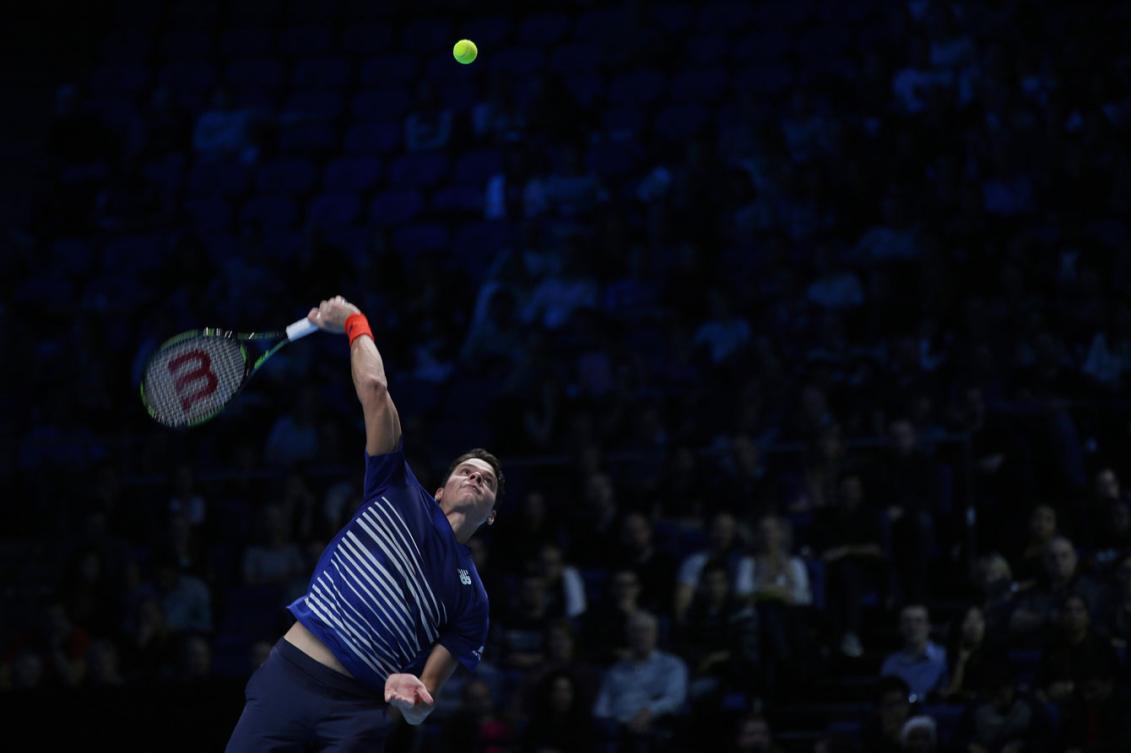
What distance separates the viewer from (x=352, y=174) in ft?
56.6

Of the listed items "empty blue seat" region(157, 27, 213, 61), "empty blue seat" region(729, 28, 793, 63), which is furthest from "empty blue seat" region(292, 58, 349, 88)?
"empty blue seat" region(729, 28, 793, 63)

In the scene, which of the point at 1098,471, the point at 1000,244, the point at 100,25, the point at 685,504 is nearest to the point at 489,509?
the point at 685,504

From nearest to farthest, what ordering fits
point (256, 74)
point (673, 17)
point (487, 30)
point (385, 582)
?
point (385, 582), point (673, 17), point (487, 30), point (256, 74)

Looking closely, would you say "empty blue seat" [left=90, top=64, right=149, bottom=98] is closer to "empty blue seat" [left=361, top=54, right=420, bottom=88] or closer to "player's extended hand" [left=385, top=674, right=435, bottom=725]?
"empty blue seat" [left=361, top=54, right=420, bottom=88]

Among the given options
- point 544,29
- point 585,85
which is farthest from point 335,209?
point 544,29

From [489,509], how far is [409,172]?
34.6 ft

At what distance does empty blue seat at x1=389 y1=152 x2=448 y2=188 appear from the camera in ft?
55.5

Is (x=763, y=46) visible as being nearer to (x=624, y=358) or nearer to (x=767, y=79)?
(x=767, y=79)

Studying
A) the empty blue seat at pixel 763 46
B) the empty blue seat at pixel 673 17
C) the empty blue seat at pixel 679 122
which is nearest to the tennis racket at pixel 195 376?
the empty blue seat at pixel 679 122

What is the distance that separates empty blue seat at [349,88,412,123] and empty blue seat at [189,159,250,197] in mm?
1411

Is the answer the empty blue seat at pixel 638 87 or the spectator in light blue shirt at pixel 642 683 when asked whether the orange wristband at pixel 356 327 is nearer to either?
the spectator in light blue shirt at pixel 642 683

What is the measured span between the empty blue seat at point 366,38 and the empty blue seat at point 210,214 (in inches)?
104

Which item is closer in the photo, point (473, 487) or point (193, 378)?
point (473, 487)

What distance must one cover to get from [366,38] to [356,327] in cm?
1273
